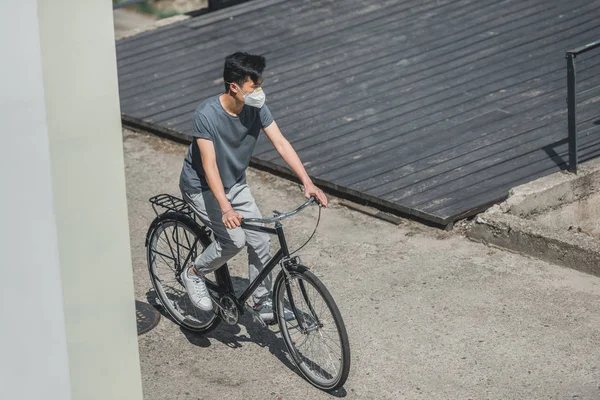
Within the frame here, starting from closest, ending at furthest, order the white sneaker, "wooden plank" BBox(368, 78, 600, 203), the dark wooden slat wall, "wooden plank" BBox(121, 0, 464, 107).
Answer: the white sneaker < "wooden plank" BBox(368, 78, 600, 203) < the dark wooden slat wall < "wooden plank" BBox(121, 0, 464, 107)

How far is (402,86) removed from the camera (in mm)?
10727

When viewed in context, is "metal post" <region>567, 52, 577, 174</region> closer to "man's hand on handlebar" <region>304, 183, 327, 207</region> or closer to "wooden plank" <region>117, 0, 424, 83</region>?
"man's hand on handlebar" <region>304, 183, 327, 207</region>

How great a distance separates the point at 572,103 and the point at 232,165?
3278mm

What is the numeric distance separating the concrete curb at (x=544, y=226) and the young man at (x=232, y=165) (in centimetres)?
214

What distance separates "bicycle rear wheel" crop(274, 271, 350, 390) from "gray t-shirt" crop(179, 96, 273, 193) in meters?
0.69

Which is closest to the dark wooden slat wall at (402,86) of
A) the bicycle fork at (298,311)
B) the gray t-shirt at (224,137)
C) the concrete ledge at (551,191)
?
the concrete ledge at (551,191)

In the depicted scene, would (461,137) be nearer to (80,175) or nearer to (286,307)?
(286,307)

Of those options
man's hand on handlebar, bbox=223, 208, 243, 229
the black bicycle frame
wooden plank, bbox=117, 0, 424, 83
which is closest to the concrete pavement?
the black bicycle frame

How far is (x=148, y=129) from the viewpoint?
36.1 ft

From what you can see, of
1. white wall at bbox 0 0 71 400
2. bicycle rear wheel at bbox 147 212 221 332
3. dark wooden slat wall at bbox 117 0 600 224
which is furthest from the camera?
dark wooden slat wall at bbox 117 0 600 224

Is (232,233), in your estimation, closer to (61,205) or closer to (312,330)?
(312,330)

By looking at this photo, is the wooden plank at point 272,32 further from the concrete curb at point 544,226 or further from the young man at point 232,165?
the young man at point 232,165

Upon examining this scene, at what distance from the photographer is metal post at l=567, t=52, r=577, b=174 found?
8.28 metres

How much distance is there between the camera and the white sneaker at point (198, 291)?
22.4 ft
